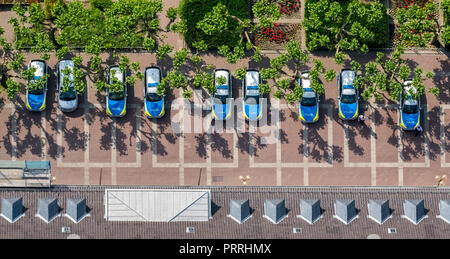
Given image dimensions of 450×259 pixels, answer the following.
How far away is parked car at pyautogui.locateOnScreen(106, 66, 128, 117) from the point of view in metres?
73.9

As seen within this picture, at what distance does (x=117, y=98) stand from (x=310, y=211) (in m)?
23.3

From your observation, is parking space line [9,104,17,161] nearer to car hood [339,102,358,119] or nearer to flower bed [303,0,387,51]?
flower bed [303,0,387,51]

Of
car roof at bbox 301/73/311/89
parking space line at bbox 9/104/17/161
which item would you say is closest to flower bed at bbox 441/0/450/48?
car roof at bbox 301/73/311/89

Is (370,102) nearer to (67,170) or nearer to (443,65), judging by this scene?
(443,65)

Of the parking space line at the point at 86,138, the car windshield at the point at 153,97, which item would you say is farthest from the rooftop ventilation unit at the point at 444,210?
the parking space line at the point at 86,138

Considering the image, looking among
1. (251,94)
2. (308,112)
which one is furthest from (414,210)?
(251,94)

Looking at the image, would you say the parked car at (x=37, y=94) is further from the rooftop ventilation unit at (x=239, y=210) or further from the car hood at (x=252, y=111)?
the rooftop ventilation unit at (x=239, y=210)

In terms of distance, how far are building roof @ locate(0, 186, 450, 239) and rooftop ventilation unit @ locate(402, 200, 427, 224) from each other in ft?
1.37

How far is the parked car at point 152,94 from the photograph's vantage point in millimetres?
73938

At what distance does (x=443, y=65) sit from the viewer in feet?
250

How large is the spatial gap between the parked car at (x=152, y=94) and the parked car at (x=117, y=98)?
85.9 inches

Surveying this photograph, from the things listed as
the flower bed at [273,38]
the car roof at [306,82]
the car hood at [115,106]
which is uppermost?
the flower bed at [273,38]

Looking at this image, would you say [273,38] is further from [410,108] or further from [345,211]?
[345,211]

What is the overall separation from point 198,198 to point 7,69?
85.8ft
